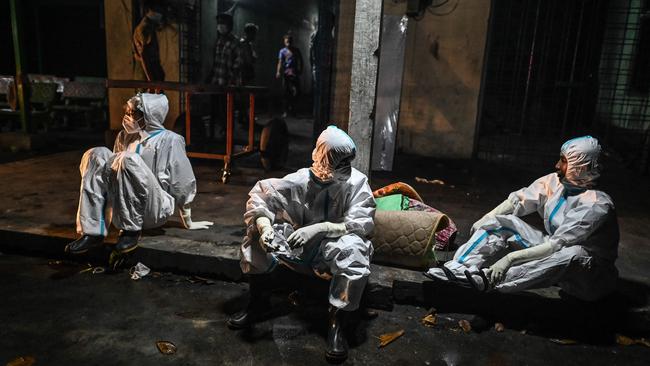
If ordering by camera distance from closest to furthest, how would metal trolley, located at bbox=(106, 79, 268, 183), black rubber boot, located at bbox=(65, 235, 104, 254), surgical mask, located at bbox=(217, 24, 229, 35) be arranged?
black rubber boot, located at bbox=(65, 235, 104, 254) < metal trolley, located at bbox=(106, 79, 268, 183) < surgical mask, located at bbox=(217, 24, 229, 35)

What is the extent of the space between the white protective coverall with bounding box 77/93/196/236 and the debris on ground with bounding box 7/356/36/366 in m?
1.31

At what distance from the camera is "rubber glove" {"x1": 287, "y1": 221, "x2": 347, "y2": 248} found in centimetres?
306

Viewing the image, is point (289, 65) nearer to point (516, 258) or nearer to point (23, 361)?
point (516, 258)

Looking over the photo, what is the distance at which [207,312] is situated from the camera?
3.52m

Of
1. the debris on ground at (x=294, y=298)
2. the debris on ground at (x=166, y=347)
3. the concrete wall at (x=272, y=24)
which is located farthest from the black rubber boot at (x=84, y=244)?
the concrete wall at (x=272, y=24)

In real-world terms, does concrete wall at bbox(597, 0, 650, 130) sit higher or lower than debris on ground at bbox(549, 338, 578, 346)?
higher

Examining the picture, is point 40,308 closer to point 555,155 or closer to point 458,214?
point 458,214

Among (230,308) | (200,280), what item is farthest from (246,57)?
(230,308)

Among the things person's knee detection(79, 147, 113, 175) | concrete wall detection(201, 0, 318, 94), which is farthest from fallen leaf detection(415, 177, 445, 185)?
concrete wall detection(201, 0, 318, 94)

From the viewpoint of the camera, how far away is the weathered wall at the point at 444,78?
875 cm

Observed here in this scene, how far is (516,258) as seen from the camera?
331cm

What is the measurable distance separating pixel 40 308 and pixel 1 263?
3.76 ft

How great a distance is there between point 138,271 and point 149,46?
5627mm

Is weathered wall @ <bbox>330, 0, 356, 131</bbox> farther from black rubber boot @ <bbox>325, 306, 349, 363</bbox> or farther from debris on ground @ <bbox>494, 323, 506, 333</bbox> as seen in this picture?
debris on ground @ <bbox>494, 323, 506, 333</bbox>
